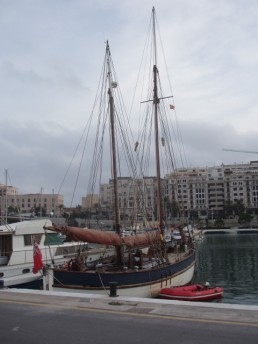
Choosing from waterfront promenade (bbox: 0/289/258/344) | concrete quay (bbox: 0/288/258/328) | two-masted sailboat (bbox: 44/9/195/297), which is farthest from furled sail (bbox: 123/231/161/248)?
waterfront promenade (bbox: 0/289/258/344)

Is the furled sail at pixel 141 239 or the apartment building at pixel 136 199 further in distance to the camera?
the apartment building at pixel 136 199

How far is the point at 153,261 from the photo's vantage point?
25.3 metres

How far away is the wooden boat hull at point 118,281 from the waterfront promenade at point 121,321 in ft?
16.5

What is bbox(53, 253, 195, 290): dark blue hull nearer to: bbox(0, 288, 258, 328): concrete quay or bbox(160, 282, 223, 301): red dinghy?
bbox(160, 282, 223, 301): red dinghy

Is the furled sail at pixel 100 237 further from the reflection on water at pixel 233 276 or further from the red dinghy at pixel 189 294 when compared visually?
the reflection on water at pixel 233 276

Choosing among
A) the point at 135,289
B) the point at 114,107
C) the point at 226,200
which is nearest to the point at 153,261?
the point at 135,289

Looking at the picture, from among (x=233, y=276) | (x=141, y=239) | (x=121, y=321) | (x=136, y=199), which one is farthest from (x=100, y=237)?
(x=233, y=276)

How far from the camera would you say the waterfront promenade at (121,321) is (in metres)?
9.29

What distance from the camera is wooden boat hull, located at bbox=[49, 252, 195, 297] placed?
19.2 meters

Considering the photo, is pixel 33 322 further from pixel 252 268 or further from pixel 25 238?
pixel 252 268

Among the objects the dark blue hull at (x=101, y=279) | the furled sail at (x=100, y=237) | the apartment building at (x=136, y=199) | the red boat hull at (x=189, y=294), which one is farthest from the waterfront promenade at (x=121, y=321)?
the apartment building at (x=136, y=199)

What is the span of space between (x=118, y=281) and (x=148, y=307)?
7.48 meters

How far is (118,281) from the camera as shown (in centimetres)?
1970

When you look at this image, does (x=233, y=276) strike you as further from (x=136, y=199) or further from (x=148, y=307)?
(x=148, y=307)
